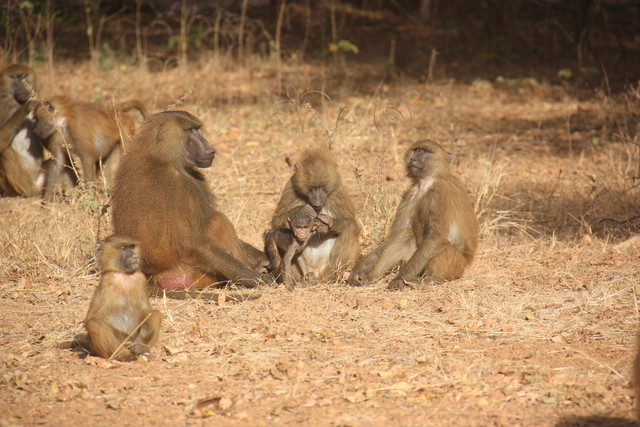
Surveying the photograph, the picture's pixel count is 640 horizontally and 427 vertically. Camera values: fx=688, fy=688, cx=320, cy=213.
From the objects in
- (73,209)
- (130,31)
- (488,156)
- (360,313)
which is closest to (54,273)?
(73,209)

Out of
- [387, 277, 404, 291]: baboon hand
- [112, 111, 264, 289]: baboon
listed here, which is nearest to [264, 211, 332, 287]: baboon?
[112, 111, 264, 289]: baboon

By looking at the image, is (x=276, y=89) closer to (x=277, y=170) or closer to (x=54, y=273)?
(x=277, y=170)

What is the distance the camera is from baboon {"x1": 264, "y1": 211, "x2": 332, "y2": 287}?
526 centimetres

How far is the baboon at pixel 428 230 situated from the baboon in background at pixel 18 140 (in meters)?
4.33

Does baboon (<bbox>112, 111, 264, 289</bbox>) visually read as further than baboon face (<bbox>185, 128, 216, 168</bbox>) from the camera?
No

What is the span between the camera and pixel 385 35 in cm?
1368

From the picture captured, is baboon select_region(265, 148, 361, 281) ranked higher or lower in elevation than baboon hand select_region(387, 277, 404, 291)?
higher

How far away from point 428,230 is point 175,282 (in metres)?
1.99

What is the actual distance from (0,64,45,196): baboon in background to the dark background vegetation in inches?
146

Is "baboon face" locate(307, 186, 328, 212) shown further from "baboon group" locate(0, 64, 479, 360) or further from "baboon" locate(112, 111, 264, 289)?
"baboon" locate(112, 111, 264, 289)

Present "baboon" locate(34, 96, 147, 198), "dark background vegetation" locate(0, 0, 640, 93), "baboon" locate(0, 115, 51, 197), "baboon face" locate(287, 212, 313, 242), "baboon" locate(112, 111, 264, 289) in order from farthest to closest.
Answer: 1. "dark background vegetation" locate(0, 0, 640, 93)
2. "baboon" locate(0, 115, 51, 197)
3. "baboon" locate(34, 96, 147, 198)
4. "baboon face" locate(287, 212, 313, 242)
5. "baboon" locate(112, 111, 264, 289)

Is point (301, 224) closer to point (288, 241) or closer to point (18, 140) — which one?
point (288, 241)

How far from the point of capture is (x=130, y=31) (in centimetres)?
1323

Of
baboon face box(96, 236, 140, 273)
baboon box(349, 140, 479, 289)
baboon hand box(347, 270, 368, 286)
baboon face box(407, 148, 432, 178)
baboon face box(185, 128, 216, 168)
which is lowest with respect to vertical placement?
baboon hand box(347, 270, 368, 286)
